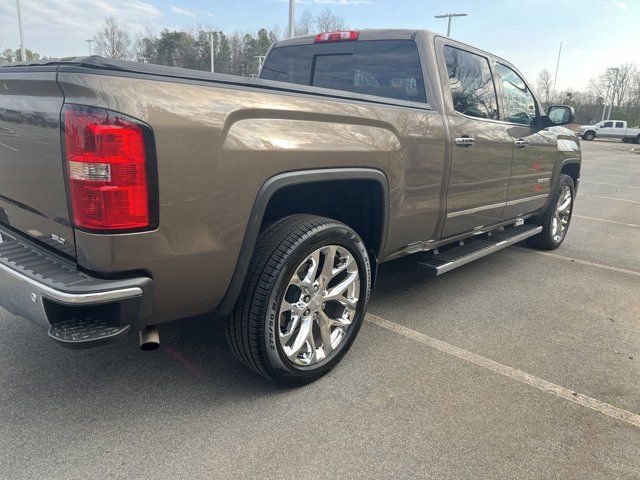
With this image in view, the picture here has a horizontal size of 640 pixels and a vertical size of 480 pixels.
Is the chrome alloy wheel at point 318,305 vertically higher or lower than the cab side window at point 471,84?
lower

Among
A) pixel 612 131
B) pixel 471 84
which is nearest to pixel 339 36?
pixel 471 84

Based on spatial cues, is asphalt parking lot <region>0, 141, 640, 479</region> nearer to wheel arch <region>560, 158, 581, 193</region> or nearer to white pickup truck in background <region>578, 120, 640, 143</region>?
wheel arch <region>560, 158, 581, 193</region>

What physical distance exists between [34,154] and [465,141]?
2.66 m

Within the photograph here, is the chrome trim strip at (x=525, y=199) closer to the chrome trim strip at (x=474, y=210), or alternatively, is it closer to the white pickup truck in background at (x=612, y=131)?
the chrome trim strip at (x=474, y=210)

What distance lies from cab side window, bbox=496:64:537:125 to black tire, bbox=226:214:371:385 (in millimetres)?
2665

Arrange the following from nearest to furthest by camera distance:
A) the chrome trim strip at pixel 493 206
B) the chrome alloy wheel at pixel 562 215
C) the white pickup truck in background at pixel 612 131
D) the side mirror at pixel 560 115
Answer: the chrome trim strip at pixel 493 206
the side mirror at pixel 560 115
the chrome alloy wheel at pixel 562 215
the white pickup truck in background at pixel 612 131

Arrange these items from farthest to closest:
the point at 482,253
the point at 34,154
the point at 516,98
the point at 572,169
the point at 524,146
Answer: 1. the point at 572,169
2. the point at 516,98
3. the point at 524,146
4. the point at 482,253
5. the point at 34,154

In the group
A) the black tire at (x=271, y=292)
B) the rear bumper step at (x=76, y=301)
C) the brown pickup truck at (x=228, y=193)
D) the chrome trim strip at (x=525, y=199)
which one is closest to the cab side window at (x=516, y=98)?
the chrome trim strip at (x=525, y=199)

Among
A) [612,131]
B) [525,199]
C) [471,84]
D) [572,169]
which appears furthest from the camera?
[612,131]

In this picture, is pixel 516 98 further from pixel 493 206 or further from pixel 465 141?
pixel 465 141

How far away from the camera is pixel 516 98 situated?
4.70m

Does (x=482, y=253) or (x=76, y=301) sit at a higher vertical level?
(x=76, y=301)

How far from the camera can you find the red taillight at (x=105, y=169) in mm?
1854

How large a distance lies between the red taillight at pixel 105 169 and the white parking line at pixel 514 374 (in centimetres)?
210
